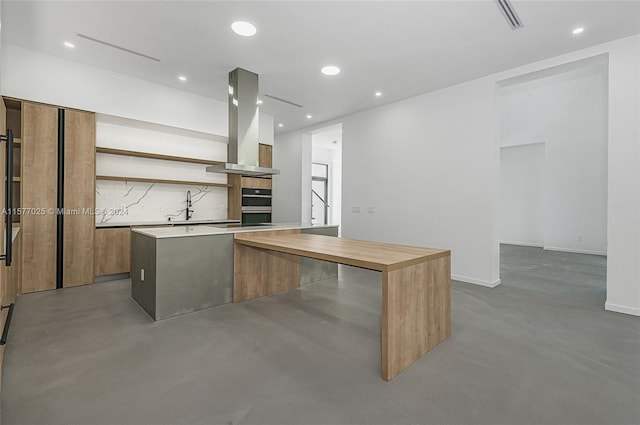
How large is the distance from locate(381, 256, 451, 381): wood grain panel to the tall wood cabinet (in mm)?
3949

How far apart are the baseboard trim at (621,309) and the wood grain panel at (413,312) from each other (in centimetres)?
200

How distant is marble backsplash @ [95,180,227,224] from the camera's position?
4.45 meters

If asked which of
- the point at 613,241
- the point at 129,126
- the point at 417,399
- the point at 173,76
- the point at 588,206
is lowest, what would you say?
the point at 417,399

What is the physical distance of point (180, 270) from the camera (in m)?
2.91

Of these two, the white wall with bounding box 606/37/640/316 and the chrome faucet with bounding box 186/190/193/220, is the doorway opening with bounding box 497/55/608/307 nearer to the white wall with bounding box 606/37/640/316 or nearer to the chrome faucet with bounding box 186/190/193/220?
the white wall with bounding box 606/37/640/316

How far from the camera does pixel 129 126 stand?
180 inches

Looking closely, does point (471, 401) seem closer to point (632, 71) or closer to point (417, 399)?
point (417, 399)

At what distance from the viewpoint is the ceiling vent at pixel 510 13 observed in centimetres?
260

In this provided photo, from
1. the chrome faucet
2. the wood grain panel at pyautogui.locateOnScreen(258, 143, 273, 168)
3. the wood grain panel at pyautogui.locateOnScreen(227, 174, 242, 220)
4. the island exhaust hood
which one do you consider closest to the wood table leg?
the island exhaust hood

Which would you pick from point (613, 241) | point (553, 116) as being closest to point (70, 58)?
point (613, 241)

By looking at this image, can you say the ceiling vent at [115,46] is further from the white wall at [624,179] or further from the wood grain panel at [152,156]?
the white wall at [624,179]

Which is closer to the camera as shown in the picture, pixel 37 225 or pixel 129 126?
pixel 37 225

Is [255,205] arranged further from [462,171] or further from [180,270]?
[462,171]

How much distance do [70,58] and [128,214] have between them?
2.12 metres
